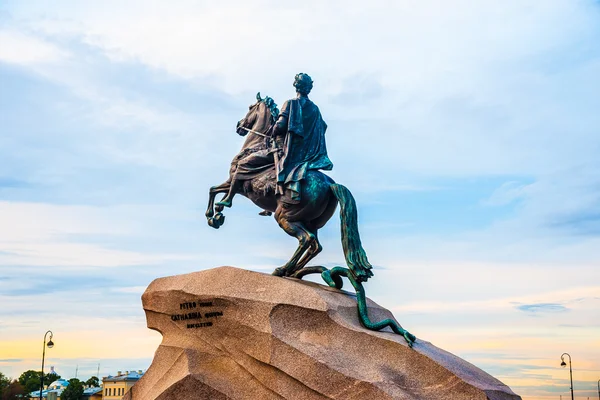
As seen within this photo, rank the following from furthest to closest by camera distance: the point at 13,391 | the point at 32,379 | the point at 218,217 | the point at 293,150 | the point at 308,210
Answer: the point at 32,379 < the point at 13,391 < the point at 218,217 < the point at 293,150 < the point at 308,210

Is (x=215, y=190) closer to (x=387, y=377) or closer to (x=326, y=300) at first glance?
(x=326, y=300)

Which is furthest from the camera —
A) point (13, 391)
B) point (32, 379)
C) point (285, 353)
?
point (32, 379)

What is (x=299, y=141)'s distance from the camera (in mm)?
14461

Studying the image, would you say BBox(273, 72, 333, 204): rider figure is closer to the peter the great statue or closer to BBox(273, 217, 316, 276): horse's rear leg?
the peter the great statue

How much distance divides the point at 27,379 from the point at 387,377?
64.2 metres

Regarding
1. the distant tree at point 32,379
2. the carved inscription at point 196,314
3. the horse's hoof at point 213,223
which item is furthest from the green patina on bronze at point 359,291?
the distant tree at point 32,379

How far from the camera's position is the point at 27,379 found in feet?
229

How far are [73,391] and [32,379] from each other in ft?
23.0

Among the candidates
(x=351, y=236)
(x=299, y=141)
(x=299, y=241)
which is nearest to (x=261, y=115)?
(x=299, y=141)

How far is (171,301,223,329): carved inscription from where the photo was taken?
505 inches

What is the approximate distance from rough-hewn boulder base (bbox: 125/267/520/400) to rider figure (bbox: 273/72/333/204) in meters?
1.80

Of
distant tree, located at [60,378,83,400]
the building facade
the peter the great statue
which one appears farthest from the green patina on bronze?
distant tree, located at [60,378,83,400]

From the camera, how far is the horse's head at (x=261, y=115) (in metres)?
15.2

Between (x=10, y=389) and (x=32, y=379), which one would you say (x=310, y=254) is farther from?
(x=32, y=379)
